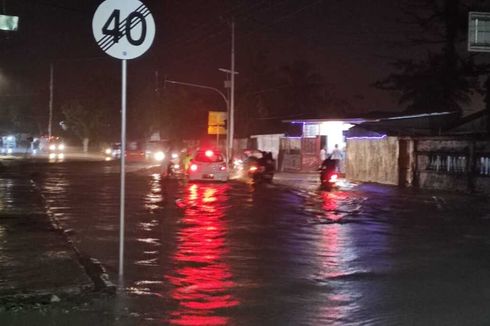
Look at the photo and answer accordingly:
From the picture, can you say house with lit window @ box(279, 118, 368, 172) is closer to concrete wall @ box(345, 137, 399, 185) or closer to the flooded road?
concrete wall @ box(345, 137, 399, 185)

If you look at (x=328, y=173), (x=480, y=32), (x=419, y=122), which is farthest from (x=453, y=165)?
(x=419, y=122)

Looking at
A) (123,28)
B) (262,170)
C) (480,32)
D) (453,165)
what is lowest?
(262,170)

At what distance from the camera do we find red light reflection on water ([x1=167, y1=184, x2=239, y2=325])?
23.0 ft

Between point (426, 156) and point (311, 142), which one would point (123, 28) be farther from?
point (311, 142)

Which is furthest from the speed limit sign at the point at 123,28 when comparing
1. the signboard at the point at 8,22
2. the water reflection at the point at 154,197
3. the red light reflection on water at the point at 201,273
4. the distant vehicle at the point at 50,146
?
the distant vehicle at the point at 50,146

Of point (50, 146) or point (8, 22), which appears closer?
point (8, 22)

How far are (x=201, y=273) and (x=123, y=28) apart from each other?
3290 millimetres

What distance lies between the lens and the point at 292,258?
10.2m

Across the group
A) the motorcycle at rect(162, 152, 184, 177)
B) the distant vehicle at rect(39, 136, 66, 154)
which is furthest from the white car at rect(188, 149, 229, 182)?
the distant vehicle at rect(39, 136, 66, 154)

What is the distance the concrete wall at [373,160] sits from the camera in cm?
2780

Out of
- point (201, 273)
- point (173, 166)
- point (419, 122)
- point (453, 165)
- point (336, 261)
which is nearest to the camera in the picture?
point (201, 273)

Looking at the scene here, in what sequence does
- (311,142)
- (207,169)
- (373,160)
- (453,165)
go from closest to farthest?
(453,165)
(207,169)
(373,160)
(311,142)

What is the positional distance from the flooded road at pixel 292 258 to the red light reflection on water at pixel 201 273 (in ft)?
0.06

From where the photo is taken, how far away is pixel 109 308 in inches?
280
